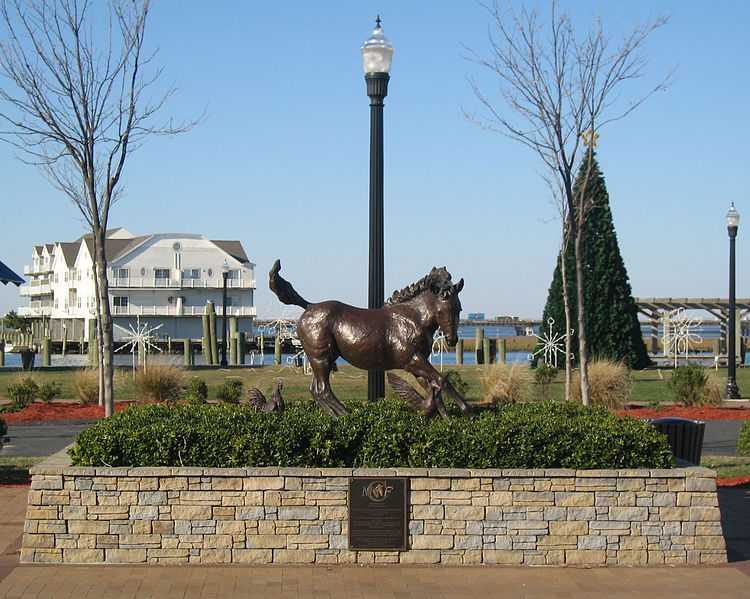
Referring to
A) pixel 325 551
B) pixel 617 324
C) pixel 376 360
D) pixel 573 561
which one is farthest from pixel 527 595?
pixel 617 324

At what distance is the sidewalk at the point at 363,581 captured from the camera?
6312 millimetres

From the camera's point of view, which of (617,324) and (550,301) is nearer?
(617,324)

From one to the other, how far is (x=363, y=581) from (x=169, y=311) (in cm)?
6076

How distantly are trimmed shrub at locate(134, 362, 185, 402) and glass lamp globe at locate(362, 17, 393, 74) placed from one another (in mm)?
10761

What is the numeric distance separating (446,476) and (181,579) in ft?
7.58

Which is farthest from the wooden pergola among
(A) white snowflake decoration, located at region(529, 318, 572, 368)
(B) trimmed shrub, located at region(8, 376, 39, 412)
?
(B) trimmed shrub, located at region(8, 376, 39, 412)

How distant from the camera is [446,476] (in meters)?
7.16

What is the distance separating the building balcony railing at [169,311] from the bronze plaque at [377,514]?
59158 mm

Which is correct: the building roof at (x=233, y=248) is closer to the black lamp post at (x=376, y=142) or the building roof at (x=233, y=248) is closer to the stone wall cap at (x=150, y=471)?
the black lamp post at (x=376, y=142)

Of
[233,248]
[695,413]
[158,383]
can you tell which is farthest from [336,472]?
[233,248]

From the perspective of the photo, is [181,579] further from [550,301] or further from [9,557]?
[550,301]

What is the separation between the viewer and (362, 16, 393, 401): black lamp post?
Result: 10289 mm

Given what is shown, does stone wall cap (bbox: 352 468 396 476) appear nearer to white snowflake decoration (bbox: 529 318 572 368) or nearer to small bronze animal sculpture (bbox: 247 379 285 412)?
small bronze animal sculpture (bbox: 247 379 285 412)

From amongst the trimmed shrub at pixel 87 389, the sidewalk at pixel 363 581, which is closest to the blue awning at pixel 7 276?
the trimmed shrub at pixel 87 389
